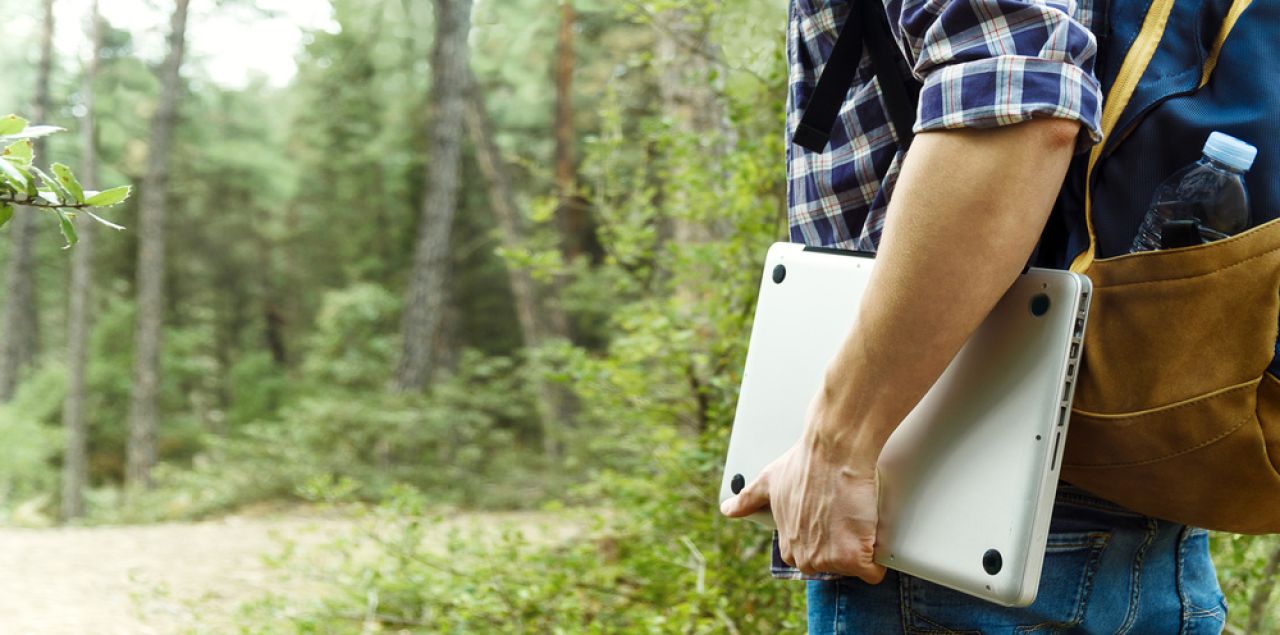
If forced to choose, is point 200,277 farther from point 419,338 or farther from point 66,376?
point 419,338

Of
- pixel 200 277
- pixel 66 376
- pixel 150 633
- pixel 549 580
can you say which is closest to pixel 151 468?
pixel 66 376

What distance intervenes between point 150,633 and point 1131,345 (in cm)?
454

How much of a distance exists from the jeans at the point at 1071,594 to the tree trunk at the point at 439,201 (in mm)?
11430

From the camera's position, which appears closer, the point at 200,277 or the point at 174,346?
the point at 174,346

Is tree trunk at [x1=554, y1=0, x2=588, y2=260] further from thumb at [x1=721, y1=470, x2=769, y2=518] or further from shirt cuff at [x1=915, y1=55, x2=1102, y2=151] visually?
shirt cuff at [x1=915, y1=55, x2=1102, y2=151]

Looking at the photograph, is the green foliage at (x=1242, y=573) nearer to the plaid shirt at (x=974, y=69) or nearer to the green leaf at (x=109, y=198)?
the plaid shirt at (x=974, y=69)

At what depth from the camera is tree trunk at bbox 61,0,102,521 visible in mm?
14273

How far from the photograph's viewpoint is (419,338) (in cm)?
1259

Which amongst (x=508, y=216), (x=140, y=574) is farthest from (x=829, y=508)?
(x=508, y=216)

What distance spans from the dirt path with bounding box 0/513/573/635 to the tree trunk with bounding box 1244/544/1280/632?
2939 mm

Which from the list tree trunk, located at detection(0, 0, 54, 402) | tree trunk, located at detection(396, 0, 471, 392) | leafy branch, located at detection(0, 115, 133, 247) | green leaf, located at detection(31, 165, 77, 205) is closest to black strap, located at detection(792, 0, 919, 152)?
leafy branch, located at detection(0, 115, 133, 247)

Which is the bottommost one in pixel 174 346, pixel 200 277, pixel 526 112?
pixel 174 346

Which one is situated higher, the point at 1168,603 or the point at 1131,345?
the point at 1131,345

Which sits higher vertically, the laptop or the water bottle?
the water bottle
